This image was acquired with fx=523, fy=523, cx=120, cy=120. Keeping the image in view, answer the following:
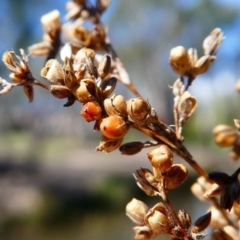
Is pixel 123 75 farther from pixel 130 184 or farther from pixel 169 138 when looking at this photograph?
pixel 130 184

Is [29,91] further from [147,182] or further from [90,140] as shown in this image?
[90,140]

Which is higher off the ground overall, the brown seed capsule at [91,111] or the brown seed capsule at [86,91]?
the brown seed capsule at [86,91]

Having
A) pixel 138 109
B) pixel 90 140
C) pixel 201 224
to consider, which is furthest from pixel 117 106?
pixel 90 140

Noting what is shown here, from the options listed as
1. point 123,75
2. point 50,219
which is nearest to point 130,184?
point 50,219

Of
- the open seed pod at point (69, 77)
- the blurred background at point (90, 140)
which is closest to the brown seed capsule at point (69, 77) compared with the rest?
the open seed pod at point (69, 77)

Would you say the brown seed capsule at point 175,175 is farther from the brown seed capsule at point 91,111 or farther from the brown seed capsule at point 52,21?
the brown seed capsule at point 52,21

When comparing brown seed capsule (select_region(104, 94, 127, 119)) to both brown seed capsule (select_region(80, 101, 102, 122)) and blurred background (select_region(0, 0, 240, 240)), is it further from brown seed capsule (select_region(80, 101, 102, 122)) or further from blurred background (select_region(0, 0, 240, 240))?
blurred background (select_region(0, 0, 240, 240))

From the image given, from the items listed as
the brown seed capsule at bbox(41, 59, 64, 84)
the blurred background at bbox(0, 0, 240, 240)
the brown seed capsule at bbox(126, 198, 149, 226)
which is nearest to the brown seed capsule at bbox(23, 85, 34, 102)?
the brown seed capsule at bbox(41, 59, 64, 84)
